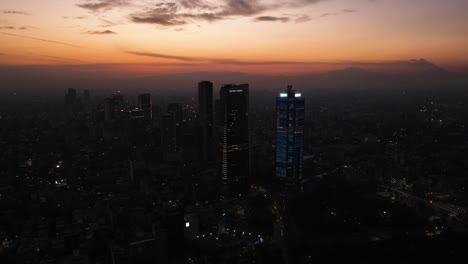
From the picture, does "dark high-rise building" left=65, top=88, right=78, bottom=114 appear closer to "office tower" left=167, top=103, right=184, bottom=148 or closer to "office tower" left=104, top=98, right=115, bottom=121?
"office tower" left=104, top=98, right=115, bottom=121

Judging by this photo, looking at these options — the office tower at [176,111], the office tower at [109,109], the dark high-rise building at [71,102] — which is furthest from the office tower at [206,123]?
the dark high-rise building at [71,102]

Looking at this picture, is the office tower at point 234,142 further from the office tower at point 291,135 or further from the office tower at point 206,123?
the office tower at point 206,123

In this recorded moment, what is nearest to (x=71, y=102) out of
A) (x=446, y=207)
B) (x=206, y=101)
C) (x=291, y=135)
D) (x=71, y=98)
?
(x=71, y=98)

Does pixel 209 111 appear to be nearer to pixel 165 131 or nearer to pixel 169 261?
pixel 165 131

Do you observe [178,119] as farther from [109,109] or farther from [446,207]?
[446,207]

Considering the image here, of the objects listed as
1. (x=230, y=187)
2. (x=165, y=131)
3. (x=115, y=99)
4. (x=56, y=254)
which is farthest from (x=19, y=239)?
(x=115, y=99)

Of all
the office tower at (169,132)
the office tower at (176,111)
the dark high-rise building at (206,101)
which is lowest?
the office tower at (169,132)
